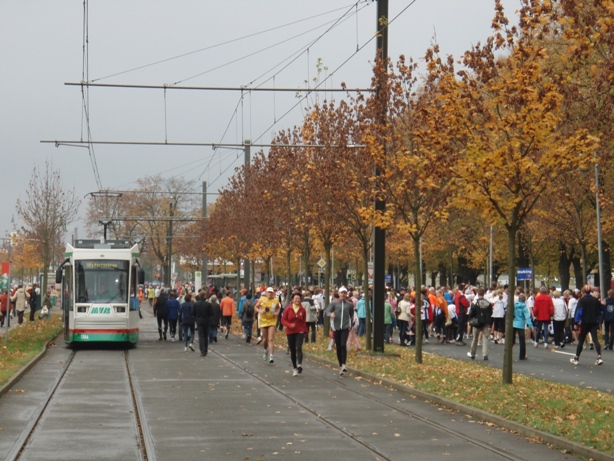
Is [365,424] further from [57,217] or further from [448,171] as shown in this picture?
[57,217]

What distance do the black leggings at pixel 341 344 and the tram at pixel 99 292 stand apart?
1113cm

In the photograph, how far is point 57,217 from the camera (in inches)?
2562

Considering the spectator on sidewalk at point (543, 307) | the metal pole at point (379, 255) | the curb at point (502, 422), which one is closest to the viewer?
the curb at point (502, 422)

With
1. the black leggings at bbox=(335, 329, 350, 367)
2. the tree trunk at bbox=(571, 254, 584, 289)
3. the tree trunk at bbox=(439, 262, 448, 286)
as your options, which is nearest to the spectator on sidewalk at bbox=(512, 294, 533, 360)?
the black leggings at bbox=(335, 329, 350, 367)

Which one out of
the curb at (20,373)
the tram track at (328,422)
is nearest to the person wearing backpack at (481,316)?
the tram track at (328,422)

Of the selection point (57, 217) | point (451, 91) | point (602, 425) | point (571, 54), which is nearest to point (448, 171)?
point (451, 91)

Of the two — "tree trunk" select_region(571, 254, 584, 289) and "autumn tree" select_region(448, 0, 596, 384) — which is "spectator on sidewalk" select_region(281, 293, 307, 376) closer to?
"autumn tree" select_region(448, 0, 596, 384)

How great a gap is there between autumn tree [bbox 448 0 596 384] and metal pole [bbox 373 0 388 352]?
270 inches

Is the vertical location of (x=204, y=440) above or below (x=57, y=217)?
below

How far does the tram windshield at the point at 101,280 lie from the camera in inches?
1298

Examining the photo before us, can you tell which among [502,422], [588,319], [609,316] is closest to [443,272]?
[609,316]

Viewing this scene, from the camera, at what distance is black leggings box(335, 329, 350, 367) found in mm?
22734

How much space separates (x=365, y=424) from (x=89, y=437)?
3.45 m

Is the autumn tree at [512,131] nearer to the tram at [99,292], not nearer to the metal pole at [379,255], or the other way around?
the metal pole at [379,255]
